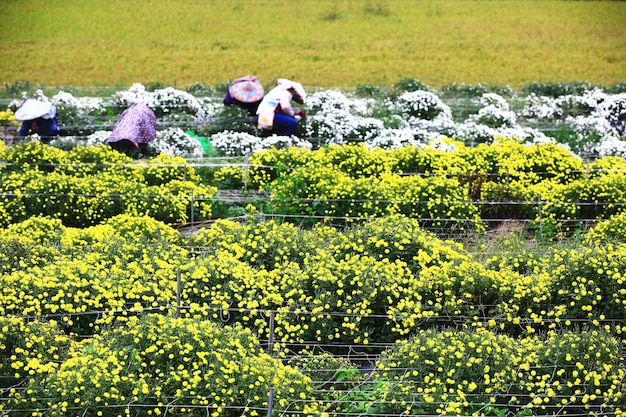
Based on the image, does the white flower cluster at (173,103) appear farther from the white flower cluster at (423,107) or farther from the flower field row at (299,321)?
the flower field row at (299,321)

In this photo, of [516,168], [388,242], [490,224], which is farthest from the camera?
[516,168]

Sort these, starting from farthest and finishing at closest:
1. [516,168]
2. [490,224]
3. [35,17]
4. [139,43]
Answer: [35,17] < [139,43] < [516,168] < [490,224]

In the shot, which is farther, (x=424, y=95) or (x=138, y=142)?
(x=424, y=95)

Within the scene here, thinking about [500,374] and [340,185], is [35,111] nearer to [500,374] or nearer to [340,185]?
[340,185]

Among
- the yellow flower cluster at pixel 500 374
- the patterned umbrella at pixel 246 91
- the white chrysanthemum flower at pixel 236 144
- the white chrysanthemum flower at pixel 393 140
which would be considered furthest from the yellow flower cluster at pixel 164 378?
the patterned umbrella at pixel 246 91

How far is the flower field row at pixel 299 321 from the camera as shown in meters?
7.58

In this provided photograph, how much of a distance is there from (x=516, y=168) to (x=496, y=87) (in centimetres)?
643

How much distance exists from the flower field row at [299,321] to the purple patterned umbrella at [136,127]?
3.21 metres

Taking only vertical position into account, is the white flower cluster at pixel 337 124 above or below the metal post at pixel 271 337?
above

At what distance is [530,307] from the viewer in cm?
930

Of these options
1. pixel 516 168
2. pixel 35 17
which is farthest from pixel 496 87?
pixel 35 17

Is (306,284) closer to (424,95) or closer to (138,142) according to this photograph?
(138,142)

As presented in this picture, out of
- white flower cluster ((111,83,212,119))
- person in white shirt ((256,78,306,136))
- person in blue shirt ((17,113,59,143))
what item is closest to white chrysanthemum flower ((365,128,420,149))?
person in white shirt ((256,78,306,136))

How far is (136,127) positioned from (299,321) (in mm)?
6530
